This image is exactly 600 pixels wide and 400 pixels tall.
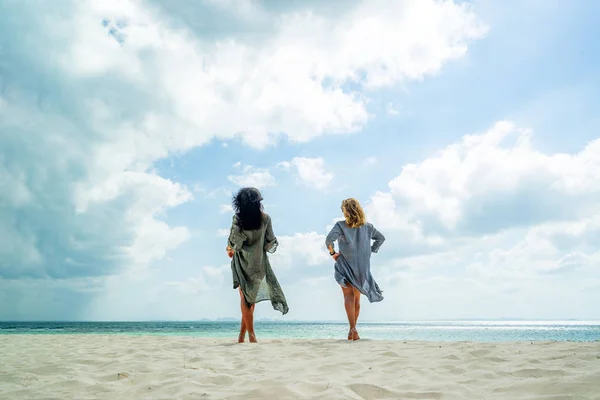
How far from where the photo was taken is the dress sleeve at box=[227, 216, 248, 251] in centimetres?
722

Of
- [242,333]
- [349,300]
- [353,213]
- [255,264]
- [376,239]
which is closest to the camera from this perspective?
[242,333]

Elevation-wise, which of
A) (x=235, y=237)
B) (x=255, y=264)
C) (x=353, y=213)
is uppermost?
(x=353, y=213)

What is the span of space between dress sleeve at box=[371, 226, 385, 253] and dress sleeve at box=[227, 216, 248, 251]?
2469mm

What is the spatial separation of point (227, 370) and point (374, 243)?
4567 mm

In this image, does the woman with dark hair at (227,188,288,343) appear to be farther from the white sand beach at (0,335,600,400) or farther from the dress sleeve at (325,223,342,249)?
the white sand beach at (0,335,600,400)

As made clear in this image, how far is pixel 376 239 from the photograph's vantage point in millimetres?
8000

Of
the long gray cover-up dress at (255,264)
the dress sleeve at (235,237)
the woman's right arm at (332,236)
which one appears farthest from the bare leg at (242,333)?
the woman's right arm at (332,236)

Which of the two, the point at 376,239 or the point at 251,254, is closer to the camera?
the point at 251,254

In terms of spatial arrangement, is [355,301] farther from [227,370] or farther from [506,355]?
[227,370]

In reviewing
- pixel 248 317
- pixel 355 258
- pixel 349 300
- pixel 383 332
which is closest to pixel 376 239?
pixel 355 258

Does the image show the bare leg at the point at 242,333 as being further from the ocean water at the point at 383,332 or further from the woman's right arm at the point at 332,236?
the ocean water at the point at 383,332

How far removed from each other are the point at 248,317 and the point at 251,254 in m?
1.08

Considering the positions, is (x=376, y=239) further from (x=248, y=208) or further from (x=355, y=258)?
(x=248, y=208)

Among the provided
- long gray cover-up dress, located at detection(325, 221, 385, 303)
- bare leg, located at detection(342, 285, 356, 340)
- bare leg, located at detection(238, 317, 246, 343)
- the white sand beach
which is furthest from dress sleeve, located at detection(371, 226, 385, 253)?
bare leg, located at detection(238, 317, 246, 343)
